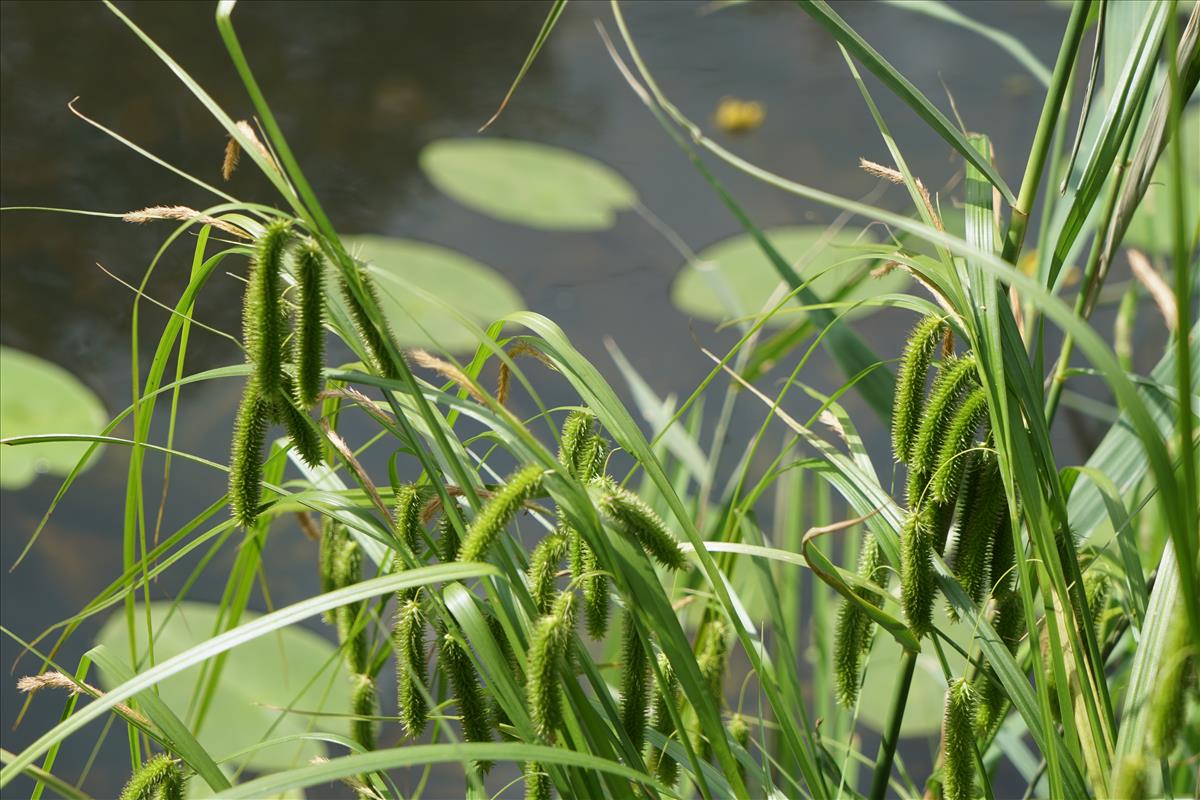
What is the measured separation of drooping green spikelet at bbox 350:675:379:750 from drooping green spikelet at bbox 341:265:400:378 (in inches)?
11.9

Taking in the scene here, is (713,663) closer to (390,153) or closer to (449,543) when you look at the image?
(449,543)

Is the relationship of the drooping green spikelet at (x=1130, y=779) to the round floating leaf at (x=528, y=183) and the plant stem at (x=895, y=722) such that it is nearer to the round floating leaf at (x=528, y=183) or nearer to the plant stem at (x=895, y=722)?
the plant stem at (x=895, y=722)

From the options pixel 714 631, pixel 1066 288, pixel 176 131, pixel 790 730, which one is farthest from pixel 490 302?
pixel 790 730

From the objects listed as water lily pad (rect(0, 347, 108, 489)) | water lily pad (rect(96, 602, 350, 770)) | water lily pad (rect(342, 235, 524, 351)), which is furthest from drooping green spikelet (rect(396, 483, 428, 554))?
water lily pad (rect(342, 235, 524, 351))

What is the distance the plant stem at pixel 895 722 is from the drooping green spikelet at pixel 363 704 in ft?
1.09

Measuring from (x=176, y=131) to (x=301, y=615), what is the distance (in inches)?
80.8

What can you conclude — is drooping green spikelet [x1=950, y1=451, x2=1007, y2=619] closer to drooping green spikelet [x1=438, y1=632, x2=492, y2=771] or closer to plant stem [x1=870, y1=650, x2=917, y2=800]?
plant stem [x1=870, y1=650, x2=917, y2=800]

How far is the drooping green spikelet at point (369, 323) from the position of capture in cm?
47

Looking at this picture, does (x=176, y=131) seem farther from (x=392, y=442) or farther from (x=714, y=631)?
(x=714, y=631)

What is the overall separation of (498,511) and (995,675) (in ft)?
1.19

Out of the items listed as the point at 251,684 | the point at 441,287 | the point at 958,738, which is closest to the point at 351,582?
the point at 958,738

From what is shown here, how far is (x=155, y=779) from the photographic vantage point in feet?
1.73

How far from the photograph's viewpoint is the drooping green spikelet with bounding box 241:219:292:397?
18.2 inches

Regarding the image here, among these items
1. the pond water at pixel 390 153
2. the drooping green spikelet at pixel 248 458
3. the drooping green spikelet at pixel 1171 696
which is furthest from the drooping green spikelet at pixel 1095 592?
the pond water at pixel 390 153
